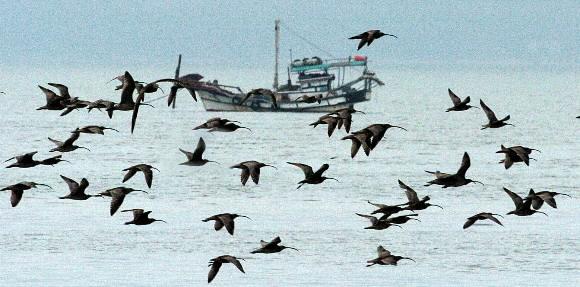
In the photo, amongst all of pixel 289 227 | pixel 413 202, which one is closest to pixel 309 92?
pixel 289 227

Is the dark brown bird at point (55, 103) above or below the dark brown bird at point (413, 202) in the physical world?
above

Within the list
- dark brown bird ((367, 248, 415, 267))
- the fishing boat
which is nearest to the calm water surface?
dark brown bird ((367, 248, 415, 267))

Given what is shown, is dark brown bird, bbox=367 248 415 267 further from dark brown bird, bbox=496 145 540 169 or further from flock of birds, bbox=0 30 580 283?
dark brown bird, bbox=496 145 540 169

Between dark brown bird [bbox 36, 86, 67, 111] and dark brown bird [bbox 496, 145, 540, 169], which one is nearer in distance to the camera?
dark brown bird [bbox 496, 145, 540, 169]

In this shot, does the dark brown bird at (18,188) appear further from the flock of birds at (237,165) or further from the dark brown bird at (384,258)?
the dark brown bird at (384,258)

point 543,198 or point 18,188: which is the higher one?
point 18,188

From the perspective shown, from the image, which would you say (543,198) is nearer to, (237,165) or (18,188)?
(237,165)

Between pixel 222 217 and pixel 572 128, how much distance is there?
107 meters

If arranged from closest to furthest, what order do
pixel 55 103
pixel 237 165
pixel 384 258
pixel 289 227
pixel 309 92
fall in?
pixel 237 165 < pixel 55 103 < pixel 384 258 < pixel 289 227 < pixel 309 92

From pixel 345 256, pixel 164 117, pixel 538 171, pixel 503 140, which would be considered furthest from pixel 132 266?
pixel 164 117

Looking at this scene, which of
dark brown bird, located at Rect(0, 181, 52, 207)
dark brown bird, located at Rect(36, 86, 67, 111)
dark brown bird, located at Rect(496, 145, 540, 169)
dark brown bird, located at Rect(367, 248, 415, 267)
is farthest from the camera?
dark brown bird, located at Rect(367, 248, 415, 267)

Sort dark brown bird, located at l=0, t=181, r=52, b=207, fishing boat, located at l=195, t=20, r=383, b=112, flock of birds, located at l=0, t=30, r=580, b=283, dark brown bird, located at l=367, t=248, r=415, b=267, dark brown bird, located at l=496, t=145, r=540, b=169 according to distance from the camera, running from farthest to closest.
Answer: fishing boat, located at l=195, t=20, r=383, b=112 < dark brown bird, located at l=367, t=248, r=415, b=267 < dark brown bird, located at l=0, t=181, r=52, b=207 < dark brown bird, located at l=496, t=145, r=540, b=169 < flock of birds, located at l=0, t=30, r=580, b=283

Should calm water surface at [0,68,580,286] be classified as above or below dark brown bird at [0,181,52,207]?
below

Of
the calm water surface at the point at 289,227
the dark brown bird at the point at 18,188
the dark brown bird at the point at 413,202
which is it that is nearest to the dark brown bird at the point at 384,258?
the calm water surface at the point at 289,227
